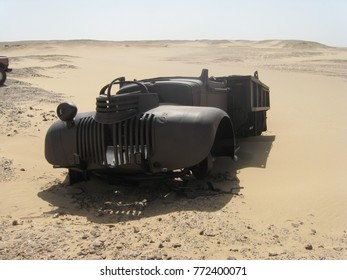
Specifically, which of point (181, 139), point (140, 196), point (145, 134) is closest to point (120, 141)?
point (145, 134)

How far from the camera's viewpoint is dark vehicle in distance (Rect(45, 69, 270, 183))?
5625 millimetres

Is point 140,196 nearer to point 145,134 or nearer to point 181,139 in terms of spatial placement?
point 145,134

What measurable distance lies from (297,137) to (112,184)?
499 cm

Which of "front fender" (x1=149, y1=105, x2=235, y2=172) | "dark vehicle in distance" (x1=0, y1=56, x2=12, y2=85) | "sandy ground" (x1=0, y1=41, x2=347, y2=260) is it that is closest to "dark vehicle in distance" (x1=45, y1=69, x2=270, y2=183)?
"front fender" (x1=149, y1=105, x2=235, y2=172)

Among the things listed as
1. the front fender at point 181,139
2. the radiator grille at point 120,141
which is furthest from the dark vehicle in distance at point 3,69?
the front fender at point 181,139

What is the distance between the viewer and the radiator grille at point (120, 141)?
224 inches

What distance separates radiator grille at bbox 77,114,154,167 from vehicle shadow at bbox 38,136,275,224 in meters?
0.56

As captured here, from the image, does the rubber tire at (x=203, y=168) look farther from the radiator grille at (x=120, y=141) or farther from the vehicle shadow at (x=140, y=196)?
the radiator grille at (x=120, y=141)

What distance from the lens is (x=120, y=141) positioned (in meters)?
5.77

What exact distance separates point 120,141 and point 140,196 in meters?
0.90

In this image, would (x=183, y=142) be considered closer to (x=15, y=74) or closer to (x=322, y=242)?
(x=322, y=242)

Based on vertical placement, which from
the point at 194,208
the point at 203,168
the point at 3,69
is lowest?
the point at 194,208

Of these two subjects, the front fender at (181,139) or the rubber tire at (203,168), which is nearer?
Result: the front fender at (181,139)
